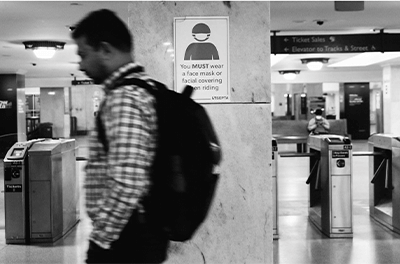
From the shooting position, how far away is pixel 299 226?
696 cm

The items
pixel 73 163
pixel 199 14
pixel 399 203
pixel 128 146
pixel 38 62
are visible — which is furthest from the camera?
pixel 38 62

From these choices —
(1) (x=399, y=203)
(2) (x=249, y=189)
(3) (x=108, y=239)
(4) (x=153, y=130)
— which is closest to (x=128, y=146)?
(4) (x=153, y=130)

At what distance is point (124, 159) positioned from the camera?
1.68m

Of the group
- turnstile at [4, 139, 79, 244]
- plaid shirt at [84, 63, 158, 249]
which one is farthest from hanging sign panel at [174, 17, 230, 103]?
turnstile at [4, 139, 79, 244]

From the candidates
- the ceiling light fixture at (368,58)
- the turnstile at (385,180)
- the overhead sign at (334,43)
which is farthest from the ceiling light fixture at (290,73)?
the turnstile at (385,180)

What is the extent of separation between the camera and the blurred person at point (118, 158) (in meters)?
1.68

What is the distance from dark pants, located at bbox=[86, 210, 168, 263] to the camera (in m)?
1.72

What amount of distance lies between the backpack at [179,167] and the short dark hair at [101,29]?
Answer: 165 millimetres

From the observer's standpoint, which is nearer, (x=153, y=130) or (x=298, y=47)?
(x=153, y=130)

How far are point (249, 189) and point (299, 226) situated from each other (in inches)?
153

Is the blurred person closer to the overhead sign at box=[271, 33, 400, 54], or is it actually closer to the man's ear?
the man's ear

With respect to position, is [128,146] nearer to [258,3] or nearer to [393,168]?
[258,3]

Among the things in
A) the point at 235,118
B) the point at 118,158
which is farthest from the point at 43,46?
the point at 118,158

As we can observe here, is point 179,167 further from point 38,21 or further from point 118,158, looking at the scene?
point 38,21
